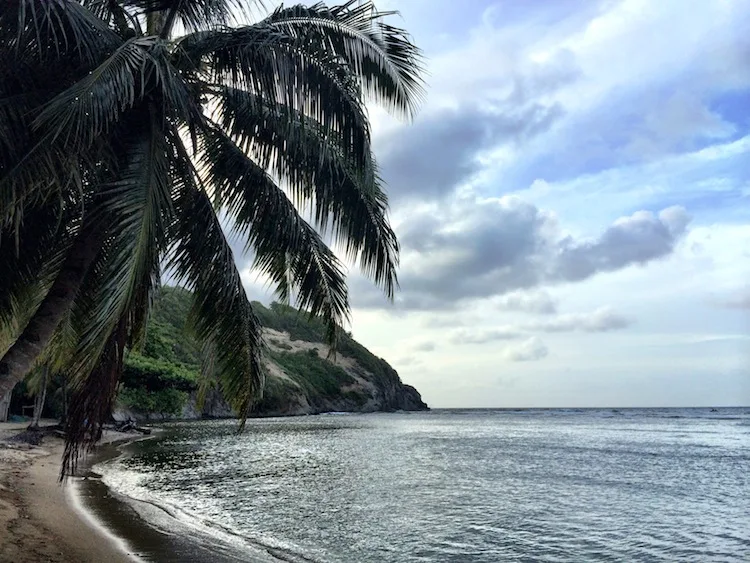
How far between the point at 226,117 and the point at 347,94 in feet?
7.75

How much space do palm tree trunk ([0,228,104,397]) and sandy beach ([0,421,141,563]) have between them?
10.7 ft

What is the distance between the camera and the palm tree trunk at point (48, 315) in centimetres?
724

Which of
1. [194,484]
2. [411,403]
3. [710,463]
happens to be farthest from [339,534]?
[411,403]

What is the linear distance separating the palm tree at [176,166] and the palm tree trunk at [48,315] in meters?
0.02

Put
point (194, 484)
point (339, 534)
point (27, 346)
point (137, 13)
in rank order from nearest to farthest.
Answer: point (27, 346) → point (137, 13) → point (339, 534) → point (194, 484)

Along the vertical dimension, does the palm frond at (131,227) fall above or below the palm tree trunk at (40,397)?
above

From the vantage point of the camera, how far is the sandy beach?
9.38 meters

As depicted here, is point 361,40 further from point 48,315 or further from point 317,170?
point 48,315

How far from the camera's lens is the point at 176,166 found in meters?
9.09

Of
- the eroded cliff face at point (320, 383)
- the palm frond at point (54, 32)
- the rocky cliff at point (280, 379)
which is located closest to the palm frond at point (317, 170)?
the palm frond at point (54, 32)

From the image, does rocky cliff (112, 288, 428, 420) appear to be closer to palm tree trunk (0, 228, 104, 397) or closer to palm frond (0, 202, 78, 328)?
palm frond (0, 202, 78, 328)

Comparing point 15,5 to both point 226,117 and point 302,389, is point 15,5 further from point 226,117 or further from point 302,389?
point 302,389

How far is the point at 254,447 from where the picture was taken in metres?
39.3

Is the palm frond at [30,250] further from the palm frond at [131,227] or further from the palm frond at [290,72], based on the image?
the palm frond at [290,72]
